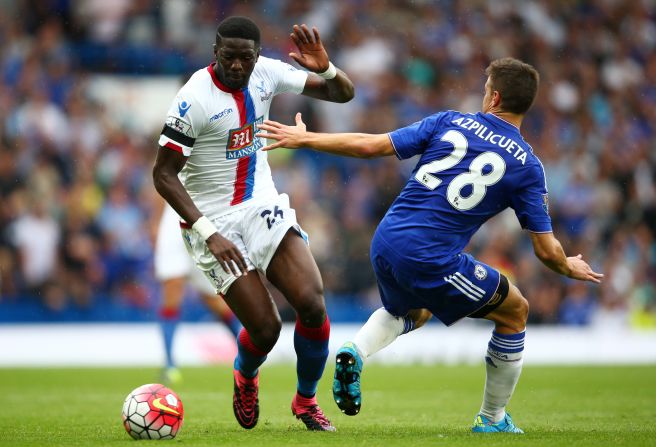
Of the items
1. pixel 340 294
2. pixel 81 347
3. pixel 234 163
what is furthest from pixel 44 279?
pixel 234 163

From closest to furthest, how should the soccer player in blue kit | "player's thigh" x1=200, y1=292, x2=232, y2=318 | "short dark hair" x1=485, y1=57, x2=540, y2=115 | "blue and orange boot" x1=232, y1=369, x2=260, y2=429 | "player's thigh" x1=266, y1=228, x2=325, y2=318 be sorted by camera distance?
the soccer player in blue kit
"short dark hair" x1=485, y1=57, x2=540, y2=115
"player's thigh" x1=266, y1=228, x2=325, y2=318
"blue and orange boot" x1=232, y1=369, x2=260, y2=429
"player's thigh" x1=200, y1=292, x2=232, y2=318

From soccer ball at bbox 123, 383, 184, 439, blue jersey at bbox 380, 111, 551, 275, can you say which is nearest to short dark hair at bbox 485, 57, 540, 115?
blue jersey at bbox 380, 111, 551, 275

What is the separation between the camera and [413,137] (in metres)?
6.36

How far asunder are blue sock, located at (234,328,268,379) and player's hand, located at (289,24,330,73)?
6.13 ft

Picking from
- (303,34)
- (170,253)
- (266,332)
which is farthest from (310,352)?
(170,253)

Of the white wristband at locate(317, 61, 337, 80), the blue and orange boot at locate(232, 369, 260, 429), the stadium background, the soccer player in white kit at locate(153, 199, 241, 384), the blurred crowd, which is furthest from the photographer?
the blurred crowd

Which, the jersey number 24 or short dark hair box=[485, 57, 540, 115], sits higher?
short dark hair box=[485, 57, 540, 115]

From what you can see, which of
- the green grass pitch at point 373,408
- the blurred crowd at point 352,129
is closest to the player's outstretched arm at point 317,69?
the green grass pitch at point 373,408

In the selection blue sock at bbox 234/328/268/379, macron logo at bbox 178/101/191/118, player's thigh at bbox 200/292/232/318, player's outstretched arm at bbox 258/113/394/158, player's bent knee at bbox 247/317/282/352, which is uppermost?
macron logo at bbox 178/101/191/118

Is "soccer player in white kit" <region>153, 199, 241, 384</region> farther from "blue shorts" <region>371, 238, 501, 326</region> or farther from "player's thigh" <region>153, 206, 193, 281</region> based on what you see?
"blue shorts" <region>371, 238, 501, 326</region>

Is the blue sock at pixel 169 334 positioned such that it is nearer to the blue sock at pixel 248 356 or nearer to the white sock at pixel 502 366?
the blue sock at pixel 248 356

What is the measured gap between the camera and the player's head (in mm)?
6488

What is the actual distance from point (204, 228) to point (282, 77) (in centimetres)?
137

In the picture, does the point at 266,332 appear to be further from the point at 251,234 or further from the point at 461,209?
the point at 461,209
